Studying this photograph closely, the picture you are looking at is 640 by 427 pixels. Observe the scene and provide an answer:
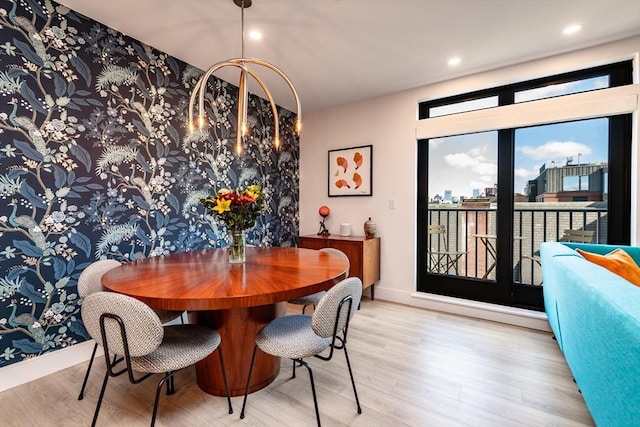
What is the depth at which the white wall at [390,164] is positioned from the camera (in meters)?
3.01

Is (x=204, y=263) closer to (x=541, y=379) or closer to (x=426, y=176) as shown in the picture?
(x=541, y=379)

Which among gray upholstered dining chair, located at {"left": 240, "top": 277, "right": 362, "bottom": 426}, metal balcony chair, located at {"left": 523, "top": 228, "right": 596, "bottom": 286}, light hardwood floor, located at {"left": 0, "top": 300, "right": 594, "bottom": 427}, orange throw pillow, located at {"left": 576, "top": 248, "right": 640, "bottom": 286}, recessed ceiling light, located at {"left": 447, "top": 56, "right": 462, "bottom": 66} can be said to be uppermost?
recessed ceiling light, located at {"left": 447, "top": 56, "right": 462, "bottom": 66}

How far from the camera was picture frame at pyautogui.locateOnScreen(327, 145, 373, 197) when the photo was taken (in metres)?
3.68

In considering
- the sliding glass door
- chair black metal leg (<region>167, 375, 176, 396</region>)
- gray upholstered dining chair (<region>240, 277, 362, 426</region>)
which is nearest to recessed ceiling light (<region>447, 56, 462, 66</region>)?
the sliding glass door

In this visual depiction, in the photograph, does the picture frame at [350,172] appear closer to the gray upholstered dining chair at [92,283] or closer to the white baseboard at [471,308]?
the white baseboard at [471,308]

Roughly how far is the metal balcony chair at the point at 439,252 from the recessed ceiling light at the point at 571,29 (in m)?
2.03

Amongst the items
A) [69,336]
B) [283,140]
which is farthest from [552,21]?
[69,336]

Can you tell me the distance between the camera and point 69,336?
207cm

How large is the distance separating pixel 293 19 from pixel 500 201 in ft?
8.49

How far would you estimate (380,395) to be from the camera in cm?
177

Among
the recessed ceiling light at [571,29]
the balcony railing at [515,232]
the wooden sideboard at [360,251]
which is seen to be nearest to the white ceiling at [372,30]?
the recessed ceiling light at [571,29]

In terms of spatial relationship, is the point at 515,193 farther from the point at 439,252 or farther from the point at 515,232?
the point at 439,252

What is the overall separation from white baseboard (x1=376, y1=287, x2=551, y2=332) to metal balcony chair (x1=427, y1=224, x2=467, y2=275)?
35 centimetres

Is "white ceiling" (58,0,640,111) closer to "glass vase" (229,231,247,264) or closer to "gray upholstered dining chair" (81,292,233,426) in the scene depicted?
"glass vase" (229,231,247,264)
